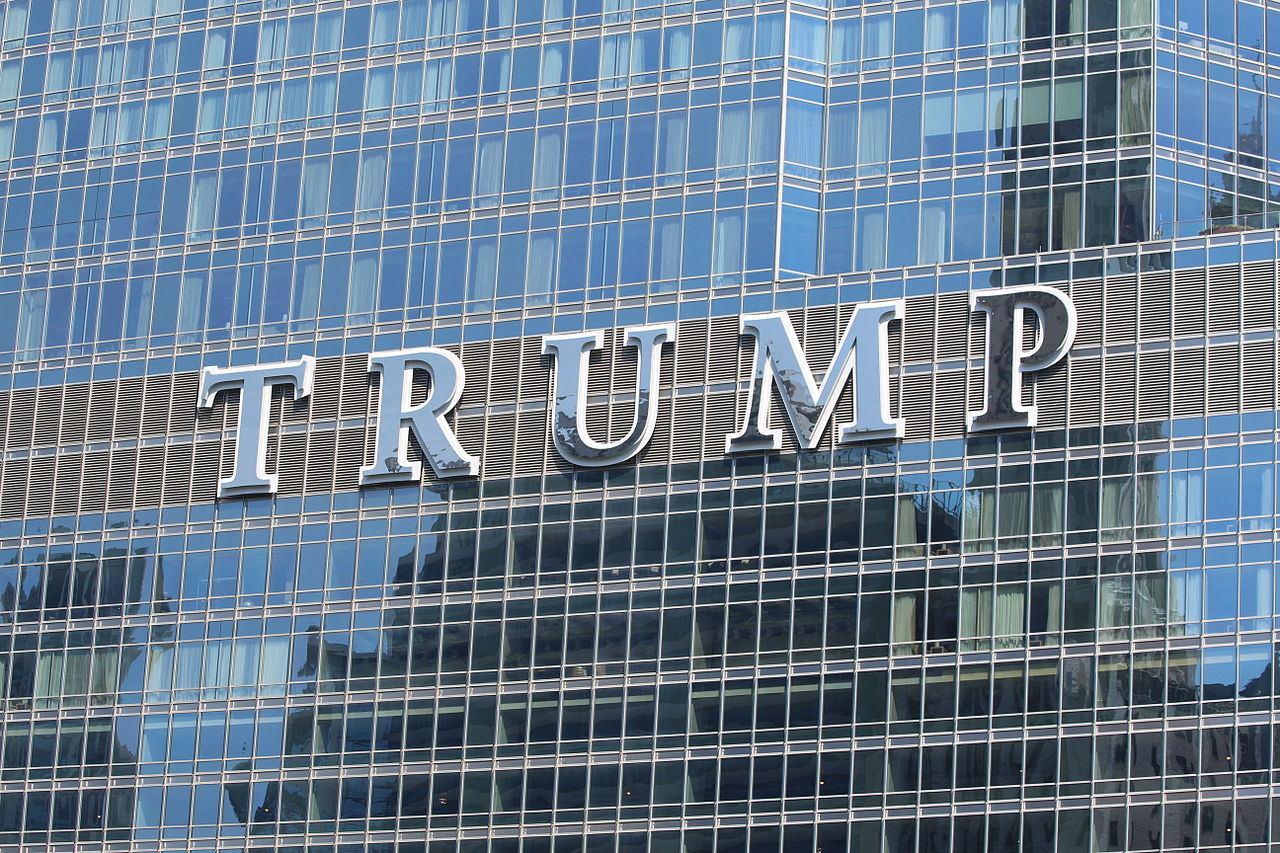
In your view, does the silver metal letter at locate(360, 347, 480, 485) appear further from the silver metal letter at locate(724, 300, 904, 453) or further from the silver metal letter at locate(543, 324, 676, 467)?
the silver metal letter at locate(724, 300, 904, 453)

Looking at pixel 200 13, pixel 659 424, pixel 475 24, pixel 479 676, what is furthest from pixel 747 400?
pixel 200 13

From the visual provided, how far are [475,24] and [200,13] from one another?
522 inches

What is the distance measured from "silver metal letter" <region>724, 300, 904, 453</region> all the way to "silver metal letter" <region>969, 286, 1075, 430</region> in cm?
345

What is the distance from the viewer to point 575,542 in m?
113

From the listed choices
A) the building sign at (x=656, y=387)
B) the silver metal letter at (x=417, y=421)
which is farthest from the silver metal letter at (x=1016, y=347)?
the silver metal letter at (x=417, y=421)

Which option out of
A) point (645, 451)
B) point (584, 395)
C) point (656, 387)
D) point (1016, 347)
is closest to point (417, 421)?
point (584, 395)

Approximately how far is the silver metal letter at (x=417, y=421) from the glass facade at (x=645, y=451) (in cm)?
73

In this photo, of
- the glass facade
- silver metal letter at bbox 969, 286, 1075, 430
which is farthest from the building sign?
the glass facade

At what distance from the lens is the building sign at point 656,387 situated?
10844 centimetres

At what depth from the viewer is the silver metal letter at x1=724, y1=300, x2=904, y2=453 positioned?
109562mm

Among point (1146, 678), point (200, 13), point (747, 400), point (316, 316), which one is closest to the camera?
point (1146, 678)

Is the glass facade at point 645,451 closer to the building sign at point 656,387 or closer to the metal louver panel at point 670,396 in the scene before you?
the metal louver panel at point 670,396

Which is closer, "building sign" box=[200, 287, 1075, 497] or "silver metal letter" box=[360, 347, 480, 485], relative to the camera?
"building sign" box=[200, 287, 1075, 497]

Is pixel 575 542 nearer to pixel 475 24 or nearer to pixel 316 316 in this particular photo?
pixel 316 316
